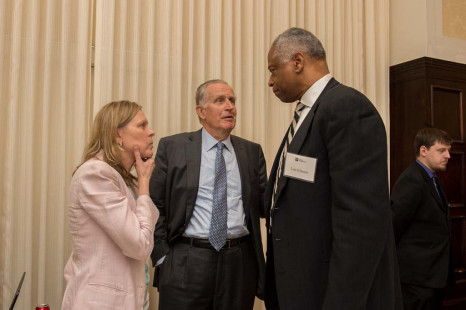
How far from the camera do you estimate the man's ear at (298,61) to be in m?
1.60

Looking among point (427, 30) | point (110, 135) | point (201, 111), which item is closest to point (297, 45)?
point (110, 135)

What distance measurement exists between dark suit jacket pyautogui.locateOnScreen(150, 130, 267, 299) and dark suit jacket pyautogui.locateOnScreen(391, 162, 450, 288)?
1049mm

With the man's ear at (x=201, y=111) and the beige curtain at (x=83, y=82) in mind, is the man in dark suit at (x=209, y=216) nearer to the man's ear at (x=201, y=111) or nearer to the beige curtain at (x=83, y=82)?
the man's ear at (x=201, y=111)

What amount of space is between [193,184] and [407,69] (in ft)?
8.63

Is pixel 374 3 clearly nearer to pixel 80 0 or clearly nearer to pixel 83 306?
pixel 80 0

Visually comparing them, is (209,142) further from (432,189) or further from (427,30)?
(427,30)

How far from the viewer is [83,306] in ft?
4.99

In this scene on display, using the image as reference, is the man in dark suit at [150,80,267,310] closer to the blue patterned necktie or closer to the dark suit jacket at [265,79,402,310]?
the blue patterned necktie

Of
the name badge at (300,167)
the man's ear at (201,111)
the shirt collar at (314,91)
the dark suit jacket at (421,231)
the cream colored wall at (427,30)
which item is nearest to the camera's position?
the name badge at (300,167)

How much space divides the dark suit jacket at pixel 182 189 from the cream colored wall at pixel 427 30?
2444 millimetres

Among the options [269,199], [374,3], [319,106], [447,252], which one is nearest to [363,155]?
[319,106]

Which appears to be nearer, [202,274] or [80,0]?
[202,274]

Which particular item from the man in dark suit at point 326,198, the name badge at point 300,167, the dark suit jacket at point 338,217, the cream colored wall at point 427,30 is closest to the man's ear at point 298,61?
the man in dark suit at point 326,198

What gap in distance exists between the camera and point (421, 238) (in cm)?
295
